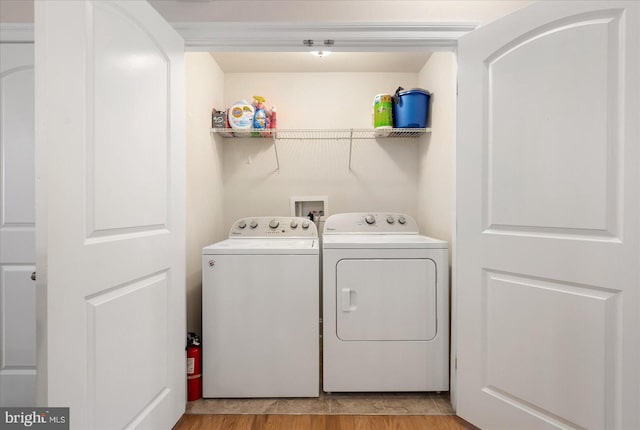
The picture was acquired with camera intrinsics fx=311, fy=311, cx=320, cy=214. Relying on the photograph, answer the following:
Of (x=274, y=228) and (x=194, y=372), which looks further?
(x=274, y=228)

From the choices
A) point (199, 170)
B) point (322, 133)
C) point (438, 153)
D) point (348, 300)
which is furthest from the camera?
point (322, 133)

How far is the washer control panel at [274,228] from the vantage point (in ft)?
7.72

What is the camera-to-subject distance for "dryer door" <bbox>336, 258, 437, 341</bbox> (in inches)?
69.0

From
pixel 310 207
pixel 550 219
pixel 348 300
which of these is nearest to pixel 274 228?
pixel 310 207

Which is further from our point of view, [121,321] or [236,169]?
[236,169]

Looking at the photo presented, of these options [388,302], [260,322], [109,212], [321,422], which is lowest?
[321,422]

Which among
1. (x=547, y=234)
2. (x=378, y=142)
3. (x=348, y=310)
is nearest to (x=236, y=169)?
(x=378, y=142)

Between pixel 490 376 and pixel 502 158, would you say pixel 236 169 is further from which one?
pixel 490 376

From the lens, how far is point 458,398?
159 cm

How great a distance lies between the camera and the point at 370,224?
2455mm

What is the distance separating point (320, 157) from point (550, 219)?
1.80 meters

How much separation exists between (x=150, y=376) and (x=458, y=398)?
1.48 m

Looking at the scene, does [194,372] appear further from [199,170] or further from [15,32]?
[15,32]

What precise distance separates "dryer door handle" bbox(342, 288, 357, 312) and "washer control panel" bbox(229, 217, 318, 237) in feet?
2.25
